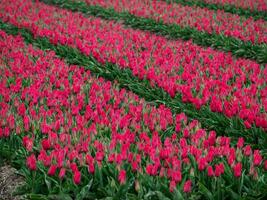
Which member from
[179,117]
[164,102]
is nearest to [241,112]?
[179,117]

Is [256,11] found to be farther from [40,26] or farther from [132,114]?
[132,114]

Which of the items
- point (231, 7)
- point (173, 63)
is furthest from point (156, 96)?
point (231, 7)

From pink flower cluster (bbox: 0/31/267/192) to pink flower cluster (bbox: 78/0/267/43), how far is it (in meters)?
4.67

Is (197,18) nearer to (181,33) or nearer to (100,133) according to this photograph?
(181,33)

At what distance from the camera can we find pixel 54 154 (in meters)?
3.49

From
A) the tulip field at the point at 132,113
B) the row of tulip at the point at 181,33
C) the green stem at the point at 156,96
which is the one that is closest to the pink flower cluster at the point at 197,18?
the tulip field at the point at 132,113

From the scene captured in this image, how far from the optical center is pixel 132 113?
4.67 meters

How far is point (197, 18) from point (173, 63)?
442 cm

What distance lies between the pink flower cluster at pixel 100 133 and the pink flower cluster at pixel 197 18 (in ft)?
15.3

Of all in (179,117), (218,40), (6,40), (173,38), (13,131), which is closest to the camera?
(13,131)

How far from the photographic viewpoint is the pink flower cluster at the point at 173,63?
502cm

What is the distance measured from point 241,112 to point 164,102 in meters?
1.21

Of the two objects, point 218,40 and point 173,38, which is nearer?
point 218,40

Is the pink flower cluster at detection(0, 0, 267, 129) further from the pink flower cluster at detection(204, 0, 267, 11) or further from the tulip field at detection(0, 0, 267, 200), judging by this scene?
the pink flower cluster at detection(204, 0, 267, 11)
